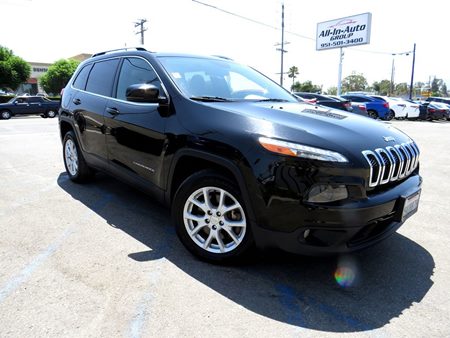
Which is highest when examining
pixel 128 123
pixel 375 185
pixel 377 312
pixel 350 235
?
pixel 128 123

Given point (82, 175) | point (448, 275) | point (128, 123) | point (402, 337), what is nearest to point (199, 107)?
point (128, 123)

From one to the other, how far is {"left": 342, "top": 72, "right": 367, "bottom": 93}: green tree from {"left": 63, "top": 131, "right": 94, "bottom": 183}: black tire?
110791 millimetres

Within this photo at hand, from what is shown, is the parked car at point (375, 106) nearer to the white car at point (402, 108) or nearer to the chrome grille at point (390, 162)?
the white car at point (402, 108)

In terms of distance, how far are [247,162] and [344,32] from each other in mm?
33520

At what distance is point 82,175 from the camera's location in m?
5.31

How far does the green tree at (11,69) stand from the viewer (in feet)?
140

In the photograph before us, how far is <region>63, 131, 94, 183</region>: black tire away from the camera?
5160mm

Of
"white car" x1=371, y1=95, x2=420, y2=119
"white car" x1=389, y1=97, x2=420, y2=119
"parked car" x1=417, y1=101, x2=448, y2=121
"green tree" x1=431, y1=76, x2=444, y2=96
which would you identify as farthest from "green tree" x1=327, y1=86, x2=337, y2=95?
"white car" x1=371, y1=95, x2=420, y2=119

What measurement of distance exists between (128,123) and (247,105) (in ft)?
4.11

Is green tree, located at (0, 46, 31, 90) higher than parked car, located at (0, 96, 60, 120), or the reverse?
green tree, located at (0, 46, 31, 90)

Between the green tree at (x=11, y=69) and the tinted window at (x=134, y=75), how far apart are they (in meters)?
46.2

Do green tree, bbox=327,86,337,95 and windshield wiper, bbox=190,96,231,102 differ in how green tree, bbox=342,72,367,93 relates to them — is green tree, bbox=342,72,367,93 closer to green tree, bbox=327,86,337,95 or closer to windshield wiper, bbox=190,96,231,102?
green tree, bbox=327,86,337,95

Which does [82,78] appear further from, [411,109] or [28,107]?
[411,109]

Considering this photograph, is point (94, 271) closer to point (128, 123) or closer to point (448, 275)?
point (128, 123)
